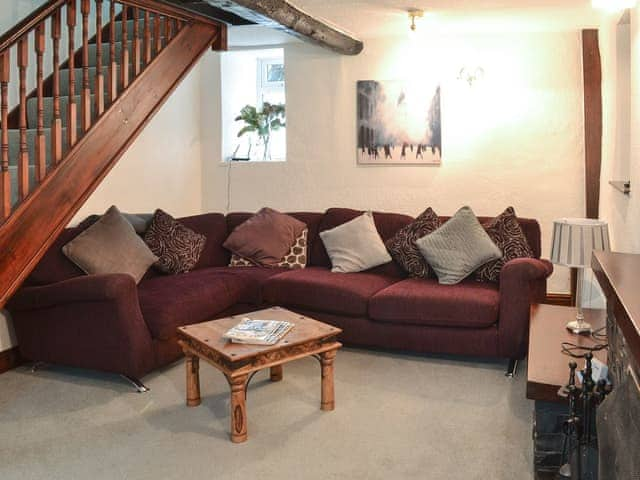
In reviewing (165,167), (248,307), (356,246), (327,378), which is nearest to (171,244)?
(248,307)

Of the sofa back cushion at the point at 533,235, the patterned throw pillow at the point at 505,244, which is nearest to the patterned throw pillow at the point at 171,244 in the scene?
the patterned throw pillow at the point at 505,244

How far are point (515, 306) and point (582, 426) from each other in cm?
172

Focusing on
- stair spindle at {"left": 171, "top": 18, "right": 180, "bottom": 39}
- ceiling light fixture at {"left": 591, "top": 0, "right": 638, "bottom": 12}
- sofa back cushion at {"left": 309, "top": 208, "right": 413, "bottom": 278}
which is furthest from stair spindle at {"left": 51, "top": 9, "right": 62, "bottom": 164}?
ceiling light fixture at {"left": 591, "top": 0, "right": 638, "bottom": 12}

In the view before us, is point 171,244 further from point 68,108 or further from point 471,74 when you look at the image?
point 471,74

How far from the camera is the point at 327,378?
340cm

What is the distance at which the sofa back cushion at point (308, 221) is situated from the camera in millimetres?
5215

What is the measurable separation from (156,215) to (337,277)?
141 centimetres

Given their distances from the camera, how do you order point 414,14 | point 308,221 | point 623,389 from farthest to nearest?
point 308,221, point 414,14, point 623,389

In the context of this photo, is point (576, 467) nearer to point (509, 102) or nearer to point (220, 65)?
point (509, 102)

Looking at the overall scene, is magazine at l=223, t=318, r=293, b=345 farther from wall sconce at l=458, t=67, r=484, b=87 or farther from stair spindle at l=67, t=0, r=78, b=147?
wall sconce at l=458, t=67, r=484, b=87

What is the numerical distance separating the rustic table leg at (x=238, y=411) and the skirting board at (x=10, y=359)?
1.82m

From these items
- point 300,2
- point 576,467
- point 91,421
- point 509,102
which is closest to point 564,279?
point 509,102

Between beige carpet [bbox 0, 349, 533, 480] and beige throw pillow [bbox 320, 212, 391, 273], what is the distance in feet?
2.90

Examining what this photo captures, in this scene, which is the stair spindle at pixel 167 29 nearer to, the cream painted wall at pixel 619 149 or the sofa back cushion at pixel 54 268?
the sofa back cushion at pixel 54 268
